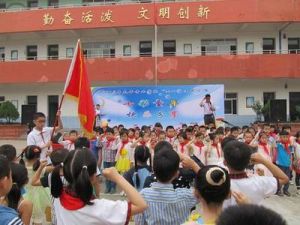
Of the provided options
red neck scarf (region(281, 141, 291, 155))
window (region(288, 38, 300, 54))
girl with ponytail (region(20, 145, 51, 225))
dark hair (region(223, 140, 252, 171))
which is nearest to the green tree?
window (region(288, 38, 300, 54))

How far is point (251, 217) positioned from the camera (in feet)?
4.73

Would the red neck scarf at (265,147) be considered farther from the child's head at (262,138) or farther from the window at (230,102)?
the window at (230,102)

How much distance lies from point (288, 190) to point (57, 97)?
761 inches

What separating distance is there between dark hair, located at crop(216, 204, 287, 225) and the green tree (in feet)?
77.3

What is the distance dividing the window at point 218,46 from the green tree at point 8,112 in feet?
33.8

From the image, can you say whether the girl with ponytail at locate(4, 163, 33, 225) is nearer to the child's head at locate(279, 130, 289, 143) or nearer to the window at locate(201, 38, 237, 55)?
the child's head at locate(279, 130, 289, 143)

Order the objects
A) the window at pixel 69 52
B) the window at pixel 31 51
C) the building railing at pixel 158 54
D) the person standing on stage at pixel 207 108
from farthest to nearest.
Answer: the window at pixel 31 51, the window at pixel 69 52, the building railing at pixel 158 54, the person standing on stage at pixel 207 108

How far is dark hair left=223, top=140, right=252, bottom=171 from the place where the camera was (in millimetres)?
3258

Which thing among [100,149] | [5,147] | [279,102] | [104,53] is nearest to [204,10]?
[104,53]

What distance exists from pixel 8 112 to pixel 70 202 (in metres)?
22.3

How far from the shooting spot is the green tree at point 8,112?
23891mm

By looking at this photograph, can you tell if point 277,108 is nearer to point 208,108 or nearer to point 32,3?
point 208,108

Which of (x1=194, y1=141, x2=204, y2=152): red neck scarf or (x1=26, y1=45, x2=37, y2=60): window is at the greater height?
(x1=26, y1=45, x2=37, y2=60): window

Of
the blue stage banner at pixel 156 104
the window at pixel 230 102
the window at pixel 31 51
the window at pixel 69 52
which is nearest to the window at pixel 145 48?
the window at pixel 69 52
